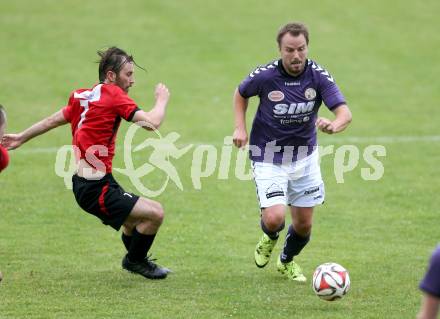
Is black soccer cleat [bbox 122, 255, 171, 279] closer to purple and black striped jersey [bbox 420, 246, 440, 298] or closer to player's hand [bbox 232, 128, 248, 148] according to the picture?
player's hand [bbox 232, 128, 248, 148]

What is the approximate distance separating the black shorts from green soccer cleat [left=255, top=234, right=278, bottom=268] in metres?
1.43

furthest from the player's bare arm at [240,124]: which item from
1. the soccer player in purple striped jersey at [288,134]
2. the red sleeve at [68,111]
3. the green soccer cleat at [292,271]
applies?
the red sleeve at [68,111]

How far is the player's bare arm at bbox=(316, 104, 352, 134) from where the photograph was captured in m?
7.89

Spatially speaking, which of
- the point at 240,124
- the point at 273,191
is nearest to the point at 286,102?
the point at 240,124

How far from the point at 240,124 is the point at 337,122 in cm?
106

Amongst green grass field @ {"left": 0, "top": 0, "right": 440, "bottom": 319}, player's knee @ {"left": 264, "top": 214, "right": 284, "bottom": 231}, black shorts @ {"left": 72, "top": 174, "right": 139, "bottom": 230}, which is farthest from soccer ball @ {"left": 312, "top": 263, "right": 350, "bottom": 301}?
black shorts @ {"left": 72, "top": 174, "right": 139, "bottom": 230}

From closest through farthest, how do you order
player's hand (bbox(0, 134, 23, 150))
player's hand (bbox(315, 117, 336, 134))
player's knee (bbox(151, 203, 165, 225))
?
player's hand (bbox(315, 117, 336, 134)), player's knee (bbox(151, 203, 165, 225)), player's hand (bbox(0, 134, 23, 150))

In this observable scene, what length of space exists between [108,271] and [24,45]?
16.3 m

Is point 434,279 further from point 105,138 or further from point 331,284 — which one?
point 105,138

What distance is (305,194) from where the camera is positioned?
30.1 ft

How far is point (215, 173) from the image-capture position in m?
15.1

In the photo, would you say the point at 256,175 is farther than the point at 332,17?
No

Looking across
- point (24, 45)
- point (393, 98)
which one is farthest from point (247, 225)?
point (24, 45)

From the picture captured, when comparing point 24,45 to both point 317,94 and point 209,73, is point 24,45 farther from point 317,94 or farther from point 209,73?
point 317,94
